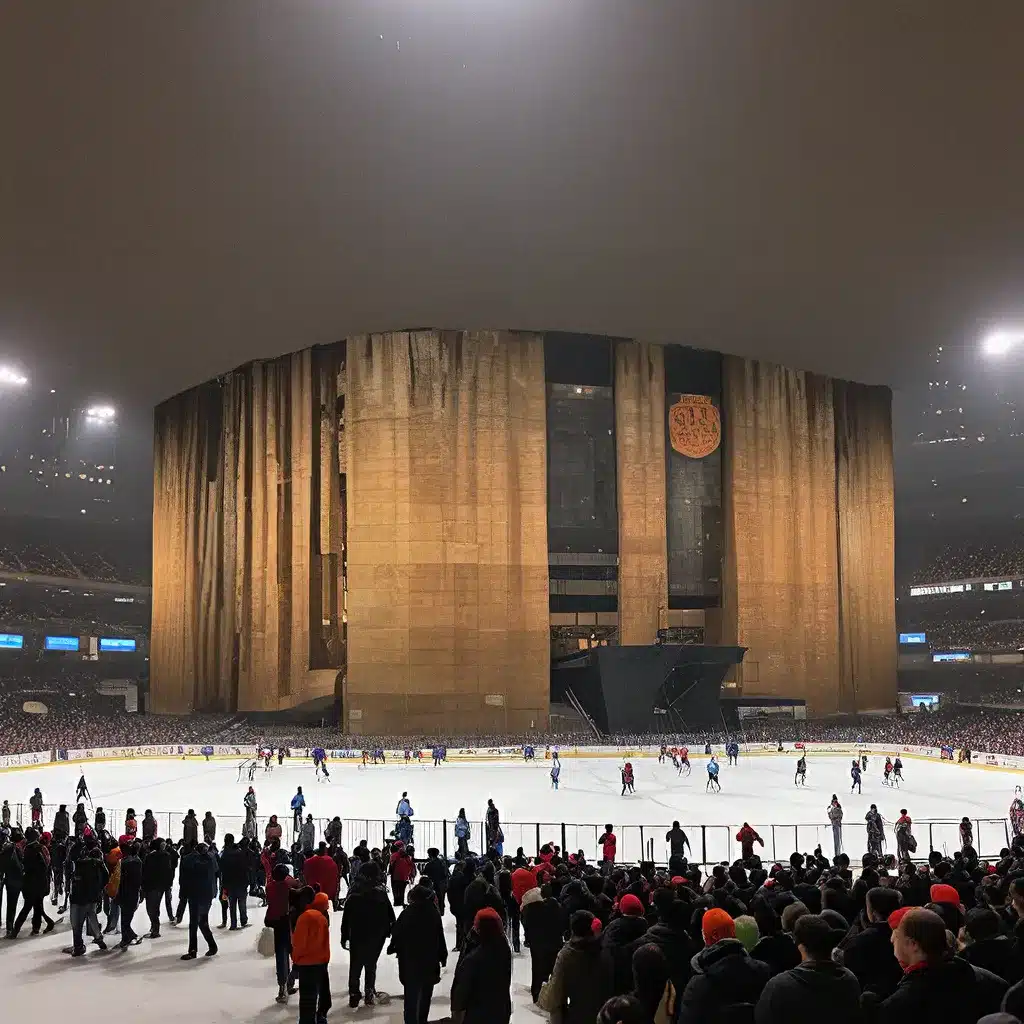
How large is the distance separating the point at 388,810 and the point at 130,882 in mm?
15463

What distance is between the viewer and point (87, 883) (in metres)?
10.6

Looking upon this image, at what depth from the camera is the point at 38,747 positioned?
44812 mm

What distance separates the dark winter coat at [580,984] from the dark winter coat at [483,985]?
1.70ft

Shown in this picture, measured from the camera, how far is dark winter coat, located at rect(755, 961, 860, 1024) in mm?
4121

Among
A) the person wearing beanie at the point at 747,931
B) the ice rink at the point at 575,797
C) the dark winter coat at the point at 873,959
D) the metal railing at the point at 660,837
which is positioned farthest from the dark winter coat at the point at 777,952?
the metal railing at the point at 660,837

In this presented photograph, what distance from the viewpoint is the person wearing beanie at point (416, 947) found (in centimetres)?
764

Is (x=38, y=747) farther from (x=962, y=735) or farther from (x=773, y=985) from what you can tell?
(x=773, y=985)

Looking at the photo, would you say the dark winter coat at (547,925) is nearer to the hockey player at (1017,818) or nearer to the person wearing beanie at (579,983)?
the person wearing beanie at (579,983)

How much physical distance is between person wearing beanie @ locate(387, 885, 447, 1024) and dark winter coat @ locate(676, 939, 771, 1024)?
3448 mm

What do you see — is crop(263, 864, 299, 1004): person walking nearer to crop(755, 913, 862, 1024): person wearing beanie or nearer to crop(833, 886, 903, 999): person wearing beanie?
crop(833, 886, 903, 999): person wearing beanie

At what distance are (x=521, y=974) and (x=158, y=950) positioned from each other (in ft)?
12.4

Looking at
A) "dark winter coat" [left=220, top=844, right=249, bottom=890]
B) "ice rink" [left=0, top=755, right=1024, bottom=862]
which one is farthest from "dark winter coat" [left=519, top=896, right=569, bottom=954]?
"ice rink" [left=0, top=755, right=1024, bottom=862]

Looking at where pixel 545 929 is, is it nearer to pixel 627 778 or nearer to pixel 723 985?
pixel 723 985

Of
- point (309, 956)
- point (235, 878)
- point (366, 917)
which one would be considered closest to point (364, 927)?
point (366, 917)
